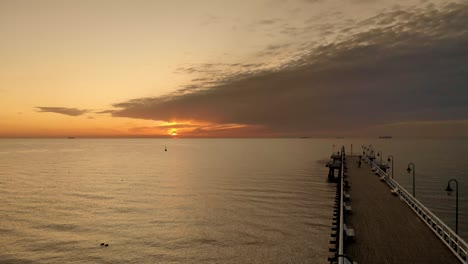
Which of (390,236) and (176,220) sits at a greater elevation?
(390,236)

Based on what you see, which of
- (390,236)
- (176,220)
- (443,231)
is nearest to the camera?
→ (443,231)

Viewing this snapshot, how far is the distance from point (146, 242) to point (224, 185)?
3346 cm

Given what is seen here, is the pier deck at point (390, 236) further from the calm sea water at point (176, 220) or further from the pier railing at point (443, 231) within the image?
the calm sea water at point (176, 220)

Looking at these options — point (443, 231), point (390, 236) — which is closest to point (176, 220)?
point (390, 236)

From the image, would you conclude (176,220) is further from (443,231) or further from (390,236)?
(443,231)

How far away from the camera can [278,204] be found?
4528 cm

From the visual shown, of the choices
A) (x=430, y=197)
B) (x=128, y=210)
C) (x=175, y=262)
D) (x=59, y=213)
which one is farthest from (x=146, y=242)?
(x=430, y=197)

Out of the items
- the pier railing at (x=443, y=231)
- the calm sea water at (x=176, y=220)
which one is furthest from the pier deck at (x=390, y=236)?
the calm sea water at (x=176, y=220)

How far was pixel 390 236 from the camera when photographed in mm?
21312

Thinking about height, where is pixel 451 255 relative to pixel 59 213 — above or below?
above

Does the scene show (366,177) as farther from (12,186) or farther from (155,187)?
(12,186)

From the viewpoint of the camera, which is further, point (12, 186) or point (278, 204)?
point (12, 186)

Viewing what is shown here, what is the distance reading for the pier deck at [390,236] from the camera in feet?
58.7

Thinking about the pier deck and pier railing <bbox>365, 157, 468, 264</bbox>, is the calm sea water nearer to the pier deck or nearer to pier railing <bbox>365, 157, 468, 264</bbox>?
the pier deck
